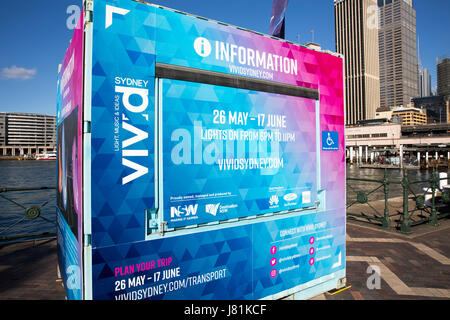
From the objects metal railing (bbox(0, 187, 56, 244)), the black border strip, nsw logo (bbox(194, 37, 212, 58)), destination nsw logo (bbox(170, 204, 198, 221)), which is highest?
nsw logo (bbox(194, 37, 212, 58))

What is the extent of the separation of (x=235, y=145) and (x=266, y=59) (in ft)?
4.11

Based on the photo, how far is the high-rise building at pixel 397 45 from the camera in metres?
180

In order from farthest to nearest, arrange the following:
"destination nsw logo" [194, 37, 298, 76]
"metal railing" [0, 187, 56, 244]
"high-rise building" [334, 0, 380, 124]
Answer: "high-rise building" [334, 0, 380, 124] < "metal railing" [0, 187, 56, 244] < "destination nsw logo" [194, 37, 298, 76]

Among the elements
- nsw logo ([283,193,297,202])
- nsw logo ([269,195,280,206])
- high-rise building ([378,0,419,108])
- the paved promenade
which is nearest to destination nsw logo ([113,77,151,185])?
nsw logo ([269,195,280,206])

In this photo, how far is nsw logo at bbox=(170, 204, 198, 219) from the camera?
2.72m

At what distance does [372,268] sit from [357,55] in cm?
16776

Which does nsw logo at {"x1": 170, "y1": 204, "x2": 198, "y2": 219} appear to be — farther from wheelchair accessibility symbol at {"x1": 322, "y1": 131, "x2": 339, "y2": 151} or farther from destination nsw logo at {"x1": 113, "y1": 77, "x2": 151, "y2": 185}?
wheelchair accessibility symbol at {"x1": 322, "y1": 131, "x2": 339, "y2": 151}

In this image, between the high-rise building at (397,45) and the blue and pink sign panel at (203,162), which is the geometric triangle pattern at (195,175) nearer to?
the blue and pink sign panel at (203,162)

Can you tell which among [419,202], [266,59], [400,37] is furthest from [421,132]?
[266,59]

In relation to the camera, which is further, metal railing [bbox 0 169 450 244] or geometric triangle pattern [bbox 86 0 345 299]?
metal railing [bbox 0 169 450 244]

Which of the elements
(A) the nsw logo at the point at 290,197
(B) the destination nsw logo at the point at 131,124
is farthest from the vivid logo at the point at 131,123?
(A) the nsw logo at the point at 290,197

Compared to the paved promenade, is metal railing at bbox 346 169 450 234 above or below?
above

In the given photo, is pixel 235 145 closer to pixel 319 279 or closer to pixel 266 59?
pixel 266 59

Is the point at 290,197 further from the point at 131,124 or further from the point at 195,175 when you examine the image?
the point at 131,124
